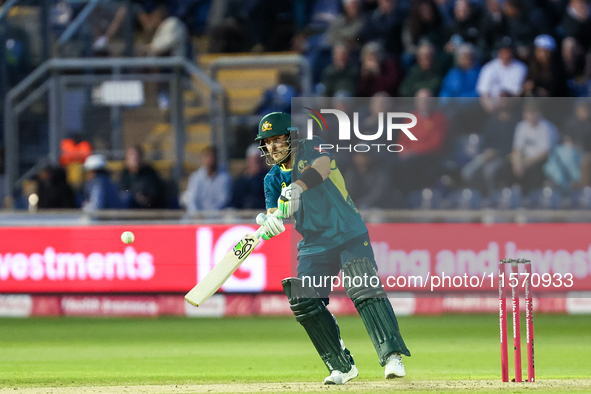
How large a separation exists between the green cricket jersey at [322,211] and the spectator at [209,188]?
5.39m

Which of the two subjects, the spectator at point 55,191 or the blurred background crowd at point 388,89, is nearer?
the blurred background crowd at point 388,89

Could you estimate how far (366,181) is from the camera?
10805 millimetres

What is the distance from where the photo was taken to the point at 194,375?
762 centimetres

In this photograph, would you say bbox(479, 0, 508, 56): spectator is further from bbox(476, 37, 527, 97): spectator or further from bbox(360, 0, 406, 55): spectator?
bbox(360, 0, 406, 55): spectator

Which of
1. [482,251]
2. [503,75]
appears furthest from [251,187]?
[503,75]

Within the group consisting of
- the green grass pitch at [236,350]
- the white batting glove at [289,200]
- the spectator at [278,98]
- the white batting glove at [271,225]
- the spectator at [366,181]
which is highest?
the spectator at [278,98]

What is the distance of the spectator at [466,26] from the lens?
13.3 m

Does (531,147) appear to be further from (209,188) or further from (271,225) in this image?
(271,225)

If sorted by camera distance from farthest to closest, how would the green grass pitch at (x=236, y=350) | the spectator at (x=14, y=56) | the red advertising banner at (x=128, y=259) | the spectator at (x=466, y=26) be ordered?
1. the spectator at (x=14, y=56)
2. the spectator at (x=466, y=26)
3. the red advertising banner at (x=128, y=259)
4. the green grass pitch at (x=236, y=350)

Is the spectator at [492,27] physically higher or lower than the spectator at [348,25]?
lower

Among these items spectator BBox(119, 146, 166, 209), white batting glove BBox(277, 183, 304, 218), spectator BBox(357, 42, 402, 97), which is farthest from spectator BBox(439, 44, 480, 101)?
white batting glove BBox(277, 183, 304, 218)

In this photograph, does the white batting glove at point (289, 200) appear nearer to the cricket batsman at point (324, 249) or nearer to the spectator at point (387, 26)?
the cricket batsman at point (324, 249)

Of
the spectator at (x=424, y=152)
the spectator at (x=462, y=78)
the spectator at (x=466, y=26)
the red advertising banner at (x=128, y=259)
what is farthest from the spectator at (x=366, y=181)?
the spectator at (x=466, y=26)

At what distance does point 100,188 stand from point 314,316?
6323 millimetres
